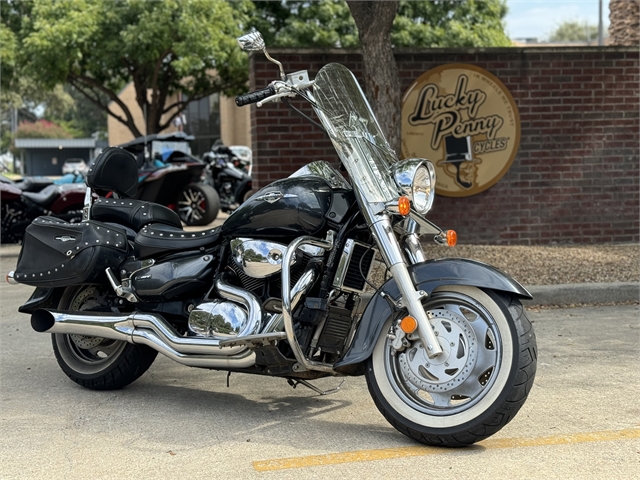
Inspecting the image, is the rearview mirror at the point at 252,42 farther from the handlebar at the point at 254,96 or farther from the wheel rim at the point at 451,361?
the wheel rim at the point at 451,361

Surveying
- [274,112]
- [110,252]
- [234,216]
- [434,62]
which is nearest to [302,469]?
[234,216]

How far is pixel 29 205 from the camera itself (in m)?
11.8

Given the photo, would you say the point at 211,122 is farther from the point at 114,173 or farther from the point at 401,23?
the point at 114,173

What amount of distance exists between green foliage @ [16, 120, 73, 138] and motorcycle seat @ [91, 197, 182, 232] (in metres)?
85.9

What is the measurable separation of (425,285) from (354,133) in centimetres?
90

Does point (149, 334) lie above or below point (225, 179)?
below

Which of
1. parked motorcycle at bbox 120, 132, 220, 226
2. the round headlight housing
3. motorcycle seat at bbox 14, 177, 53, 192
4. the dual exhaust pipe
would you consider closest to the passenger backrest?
the dual exhaust pipe

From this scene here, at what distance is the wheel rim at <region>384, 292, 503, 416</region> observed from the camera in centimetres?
382

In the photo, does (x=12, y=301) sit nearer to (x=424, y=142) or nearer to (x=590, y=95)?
(x=424, y=142)

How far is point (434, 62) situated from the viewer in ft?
32.1

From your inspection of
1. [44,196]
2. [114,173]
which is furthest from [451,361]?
[44,196]

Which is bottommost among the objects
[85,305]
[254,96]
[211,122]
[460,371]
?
[460,371]

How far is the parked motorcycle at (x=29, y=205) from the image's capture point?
11641mm

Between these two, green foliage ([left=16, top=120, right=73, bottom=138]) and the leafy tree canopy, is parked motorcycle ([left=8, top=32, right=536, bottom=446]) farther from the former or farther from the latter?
green foliage ([left=16, top=120, right=73, bottom=138])
